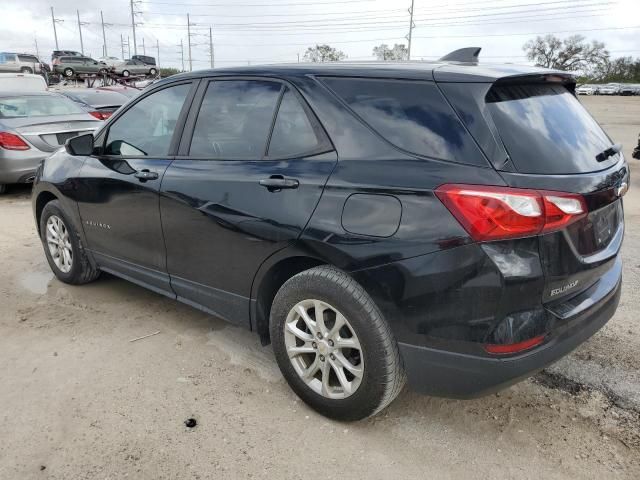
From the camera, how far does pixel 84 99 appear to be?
12.8 m

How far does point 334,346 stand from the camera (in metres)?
2.57

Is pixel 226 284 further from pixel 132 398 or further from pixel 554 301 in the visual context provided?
pixel 554 301

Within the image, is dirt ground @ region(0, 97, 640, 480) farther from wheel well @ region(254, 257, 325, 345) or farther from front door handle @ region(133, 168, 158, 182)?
front door handle @ region(133, 168, 158, 182)

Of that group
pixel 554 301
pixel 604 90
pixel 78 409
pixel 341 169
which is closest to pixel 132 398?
pixel 78 409

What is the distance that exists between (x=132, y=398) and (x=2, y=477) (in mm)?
700

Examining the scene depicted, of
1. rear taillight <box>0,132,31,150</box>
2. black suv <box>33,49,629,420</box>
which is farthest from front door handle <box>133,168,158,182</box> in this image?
rear taillight <box>0,132,31,150</box>

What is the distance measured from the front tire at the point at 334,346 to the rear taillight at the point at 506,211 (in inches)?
22.8

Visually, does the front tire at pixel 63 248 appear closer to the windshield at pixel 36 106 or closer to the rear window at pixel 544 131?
the rear window at pixel 544 131

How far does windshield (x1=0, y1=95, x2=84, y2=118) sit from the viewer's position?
27.8 ft

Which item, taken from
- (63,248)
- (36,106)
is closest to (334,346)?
(63,248)

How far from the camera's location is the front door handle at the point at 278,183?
2.63 metres

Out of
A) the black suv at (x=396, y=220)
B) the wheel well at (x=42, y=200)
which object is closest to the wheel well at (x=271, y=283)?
the black suv at (x=396, y=220)

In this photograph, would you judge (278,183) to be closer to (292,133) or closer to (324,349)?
(292,133)

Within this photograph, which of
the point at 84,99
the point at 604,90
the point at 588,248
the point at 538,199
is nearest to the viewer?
the point at 538,199
